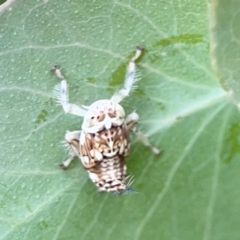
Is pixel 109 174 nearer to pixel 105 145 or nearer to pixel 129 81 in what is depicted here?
pixel 105 145

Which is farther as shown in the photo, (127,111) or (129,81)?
(127,111)

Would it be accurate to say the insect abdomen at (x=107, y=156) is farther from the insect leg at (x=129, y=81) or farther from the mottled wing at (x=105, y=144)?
the insect leg at (x=129, y=81)

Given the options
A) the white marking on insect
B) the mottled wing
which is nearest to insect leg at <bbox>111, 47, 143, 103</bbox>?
the white marking on insect

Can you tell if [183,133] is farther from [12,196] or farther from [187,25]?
[12,196]

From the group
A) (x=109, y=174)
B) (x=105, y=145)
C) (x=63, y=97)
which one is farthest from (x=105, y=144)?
(x=63, y=97)

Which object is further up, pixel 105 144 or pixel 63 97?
pixel 63 97

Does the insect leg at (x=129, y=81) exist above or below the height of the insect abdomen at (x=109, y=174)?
above

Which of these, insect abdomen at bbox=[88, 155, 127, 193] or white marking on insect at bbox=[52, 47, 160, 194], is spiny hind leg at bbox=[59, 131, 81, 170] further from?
insect abdomen at bbox=[88, 155, 127, 193]

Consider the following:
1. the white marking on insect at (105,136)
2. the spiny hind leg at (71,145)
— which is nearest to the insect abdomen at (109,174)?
the white marking on insect at (105,136)
